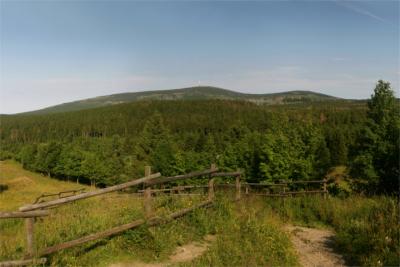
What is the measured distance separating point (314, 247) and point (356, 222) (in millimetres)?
1177

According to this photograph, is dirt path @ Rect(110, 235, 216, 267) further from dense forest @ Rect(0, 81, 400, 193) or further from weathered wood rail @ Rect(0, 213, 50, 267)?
dense forest @ Rect(0, 81, 400, 193)

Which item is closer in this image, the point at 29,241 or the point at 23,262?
the point at 23,262

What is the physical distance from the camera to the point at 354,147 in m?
33.6

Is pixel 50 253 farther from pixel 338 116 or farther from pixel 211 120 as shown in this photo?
pixel 211 120

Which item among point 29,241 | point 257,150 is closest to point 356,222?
point 29,241

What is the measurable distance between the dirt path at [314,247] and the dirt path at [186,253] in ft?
6.74

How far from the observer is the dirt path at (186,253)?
6.45 metres

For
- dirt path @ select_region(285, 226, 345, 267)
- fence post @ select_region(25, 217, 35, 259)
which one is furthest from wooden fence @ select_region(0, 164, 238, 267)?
dirt path @ select_region(285, 226, 345, 267)

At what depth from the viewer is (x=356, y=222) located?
814cm

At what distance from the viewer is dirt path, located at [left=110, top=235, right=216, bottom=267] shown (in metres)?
6.45

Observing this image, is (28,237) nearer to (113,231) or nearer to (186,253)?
(113,231)

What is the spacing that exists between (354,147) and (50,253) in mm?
32810

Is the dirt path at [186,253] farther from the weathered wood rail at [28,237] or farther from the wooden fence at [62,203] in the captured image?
the weathered wood rail at [28,237]

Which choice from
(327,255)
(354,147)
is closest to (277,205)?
(327,255)
